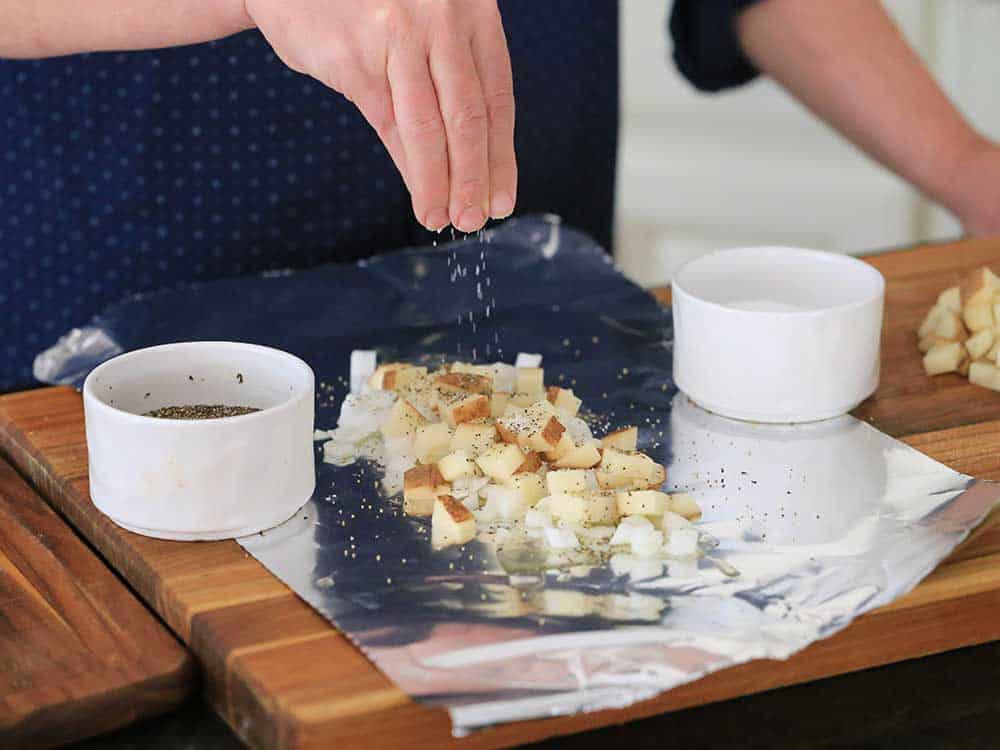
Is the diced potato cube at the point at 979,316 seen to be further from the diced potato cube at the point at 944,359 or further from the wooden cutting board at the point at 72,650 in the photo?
the wooden cutting board at the point at 72,650

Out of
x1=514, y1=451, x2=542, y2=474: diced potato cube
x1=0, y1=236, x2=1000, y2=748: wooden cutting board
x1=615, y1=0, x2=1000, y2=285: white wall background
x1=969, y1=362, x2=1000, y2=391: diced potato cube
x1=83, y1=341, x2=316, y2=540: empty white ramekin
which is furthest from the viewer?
x1=615, y1=0, x2=1000, y2=285: white wall background

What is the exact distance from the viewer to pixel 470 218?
1143mm

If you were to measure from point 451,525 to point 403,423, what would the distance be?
0.61 ft

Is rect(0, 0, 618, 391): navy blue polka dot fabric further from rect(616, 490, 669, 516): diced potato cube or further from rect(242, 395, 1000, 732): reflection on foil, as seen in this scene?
rect(616, 490, 669, 516): diced potato cube

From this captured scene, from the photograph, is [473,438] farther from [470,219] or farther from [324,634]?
[324,634]

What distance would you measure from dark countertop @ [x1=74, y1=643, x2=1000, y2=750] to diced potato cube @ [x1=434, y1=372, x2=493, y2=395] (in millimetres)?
419

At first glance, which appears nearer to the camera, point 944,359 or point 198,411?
point 198,411

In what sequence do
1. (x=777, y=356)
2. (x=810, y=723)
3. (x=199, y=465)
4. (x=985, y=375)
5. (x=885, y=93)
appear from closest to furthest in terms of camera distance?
(x=810, y=723) → (x=199, y=465) → (x=777, y=356) → (x=985, y=375) → (x=885, y=93)

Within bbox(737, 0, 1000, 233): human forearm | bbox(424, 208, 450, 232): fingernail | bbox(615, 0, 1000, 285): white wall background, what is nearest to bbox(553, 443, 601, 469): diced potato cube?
bbox(424, 208, 450, 232): fingernail

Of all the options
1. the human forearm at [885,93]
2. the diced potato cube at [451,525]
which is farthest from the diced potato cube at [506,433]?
the human forearm at [885,93]

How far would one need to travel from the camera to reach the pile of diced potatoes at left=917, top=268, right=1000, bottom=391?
1372mm

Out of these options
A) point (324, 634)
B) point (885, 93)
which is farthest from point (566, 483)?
point (885, 93)

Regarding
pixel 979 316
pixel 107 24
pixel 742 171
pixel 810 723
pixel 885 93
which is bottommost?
pixel 742 171

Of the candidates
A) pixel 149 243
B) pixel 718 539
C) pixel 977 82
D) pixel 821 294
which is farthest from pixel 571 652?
pixel 977 82
